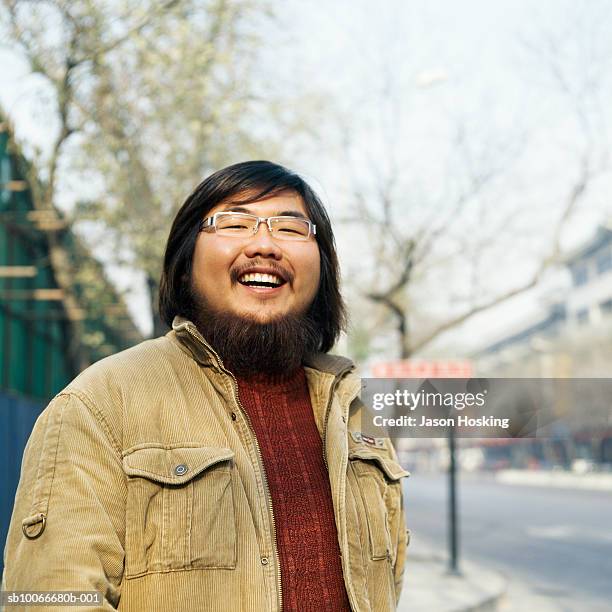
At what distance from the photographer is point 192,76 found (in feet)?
38.6

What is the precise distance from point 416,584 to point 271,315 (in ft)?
30.9

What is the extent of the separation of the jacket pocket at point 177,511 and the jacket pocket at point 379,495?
15.7 inches

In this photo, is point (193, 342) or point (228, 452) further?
point (193, 342)

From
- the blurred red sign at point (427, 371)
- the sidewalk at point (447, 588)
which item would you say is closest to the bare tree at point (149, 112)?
the sidewalk at point (447, 588)

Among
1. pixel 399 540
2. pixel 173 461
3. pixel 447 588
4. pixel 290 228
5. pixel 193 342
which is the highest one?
pixel 290 228

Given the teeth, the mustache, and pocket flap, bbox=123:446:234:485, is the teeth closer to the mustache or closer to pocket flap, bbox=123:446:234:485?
the mustache

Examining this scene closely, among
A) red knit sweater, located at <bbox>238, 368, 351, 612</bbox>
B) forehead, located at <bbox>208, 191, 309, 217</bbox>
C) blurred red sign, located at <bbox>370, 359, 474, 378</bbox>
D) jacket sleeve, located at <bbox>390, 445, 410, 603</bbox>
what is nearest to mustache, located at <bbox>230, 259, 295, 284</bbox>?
forehead, located at <bbox>208, 191, 309, 217</bbox>

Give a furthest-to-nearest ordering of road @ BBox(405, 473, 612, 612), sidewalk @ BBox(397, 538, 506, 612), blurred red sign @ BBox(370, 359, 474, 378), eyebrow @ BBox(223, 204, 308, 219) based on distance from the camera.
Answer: road @ BBox(405, 473, 612, 612)
sidewalk @ BBox(397, 538, 506, 612)
blurred red sign @ BBox(370, 359, 474, 378)
eyebrow @ BBox(223, 204, 308, 219)

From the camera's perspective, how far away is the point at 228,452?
1970 mm

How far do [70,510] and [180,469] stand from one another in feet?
0.79

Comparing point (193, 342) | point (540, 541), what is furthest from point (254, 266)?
point (540, 541)

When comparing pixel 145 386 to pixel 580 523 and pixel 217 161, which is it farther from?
pixel 580 523

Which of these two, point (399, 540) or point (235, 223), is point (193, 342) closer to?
point (235, 223)

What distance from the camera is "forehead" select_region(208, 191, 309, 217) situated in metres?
2.30
